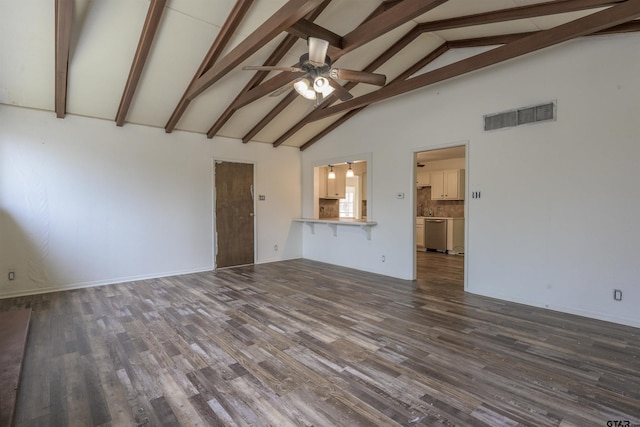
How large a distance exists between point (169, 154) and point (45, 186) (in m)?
1.82

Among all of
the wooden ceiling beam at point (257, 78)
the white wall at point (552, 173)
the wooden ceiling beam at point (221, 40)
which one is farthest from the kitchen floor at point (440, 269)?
the wooden ceiling beam at point (221, 40)

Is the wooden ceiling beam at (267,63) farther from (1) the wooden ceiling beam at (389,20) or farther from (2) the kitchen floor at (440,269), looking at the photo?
(2) the kitchen floor at (440,269)

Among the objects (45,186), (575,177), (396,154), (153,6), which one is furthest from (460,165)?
(45,186)

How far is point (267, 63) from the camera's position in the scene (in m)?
4.27

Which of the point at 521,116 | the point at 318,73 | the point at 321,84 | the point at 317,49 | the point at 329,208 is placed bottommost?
the point at 329,208

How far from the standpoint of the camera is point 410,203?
17.0 ft

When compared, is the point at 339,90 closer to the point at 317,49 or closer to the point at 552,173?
the point at 317,49

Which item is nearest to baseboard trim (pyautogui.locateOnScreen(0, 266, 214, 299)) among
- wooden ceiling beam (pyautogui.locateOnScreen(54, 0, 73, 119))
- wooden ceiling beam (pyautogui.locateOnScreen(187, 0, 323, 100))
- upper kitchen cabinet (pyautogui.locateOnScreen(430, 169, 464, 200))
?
wooden ceiling beam (pyautogui.locateOnScreen(54, 0, 73, 119))

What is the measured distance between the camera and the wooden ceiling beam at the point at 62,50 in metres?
2.85

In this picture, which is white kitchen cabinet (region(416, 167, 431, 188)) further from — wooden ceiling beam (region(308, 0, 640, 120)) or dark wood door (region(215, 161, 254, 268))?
dark wood door (region(215, 161, 254, 268))

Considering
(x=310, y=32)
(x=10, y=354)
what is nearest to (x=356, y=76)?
(x=310, y=32)

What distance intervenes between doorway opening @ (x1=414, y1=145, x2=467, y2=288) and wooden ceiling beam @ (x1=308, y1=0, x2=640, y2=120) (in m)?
3.27

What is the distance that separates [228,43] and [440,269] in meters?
5.29

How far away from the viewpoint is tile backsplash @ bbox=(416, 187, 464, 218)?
8.59m
